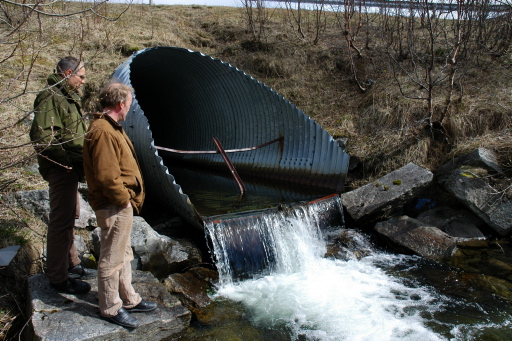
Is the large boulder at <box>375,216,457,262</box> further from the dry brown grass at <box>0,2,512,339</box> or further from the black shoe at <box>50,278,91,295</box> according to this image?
the black shoe at <box>50,278,91,295</box>

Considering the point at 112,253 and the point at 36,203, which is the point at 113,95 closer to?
the point at 112,253

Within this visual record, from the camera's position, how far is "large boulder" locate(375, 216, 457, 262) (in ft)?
17.8

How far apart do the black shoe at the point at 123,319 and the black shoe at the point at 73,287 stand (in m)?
Answer: 0.47

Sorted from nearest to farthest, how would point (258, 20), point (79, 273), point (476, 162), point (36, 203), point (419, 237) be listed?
1. point (79, 273)
2. point (36, 203)
3. point (419, 237)
4. point (476, 162)
5. point (258, 20)

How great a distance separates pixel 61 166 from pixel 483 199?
17.6 feet

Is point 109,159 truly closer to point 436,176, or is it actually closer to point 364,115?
point 436,176

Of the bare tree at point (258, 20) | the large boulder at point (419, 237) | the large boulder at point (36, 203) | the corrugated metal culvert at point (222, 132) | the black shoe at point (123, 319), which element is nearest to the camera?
the black shoe at point (123, 319)

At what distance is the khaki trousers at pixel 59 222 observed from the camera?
11.5ft

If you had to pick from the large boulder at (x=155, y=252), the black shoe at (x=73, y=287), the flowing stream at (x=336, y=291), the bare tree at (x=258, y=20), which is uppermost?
the bare tree at (x=258, y=20)

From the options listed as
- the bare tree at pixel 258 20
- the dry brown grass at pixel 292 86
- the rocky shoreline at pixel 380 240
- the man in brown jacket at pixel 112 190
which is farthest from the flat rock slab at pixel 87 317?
the bare tree at pixel 258 20

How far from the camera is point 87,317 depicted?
10.9 feet

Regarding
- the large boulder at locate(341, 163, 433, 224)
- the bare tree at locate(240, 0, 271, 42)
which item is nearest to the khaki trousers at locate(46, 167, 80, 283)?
the large boulder at locate(341, 163, 433, 224)

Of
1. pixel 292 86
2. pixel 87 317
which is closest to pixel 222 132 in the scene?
pixel 292 86

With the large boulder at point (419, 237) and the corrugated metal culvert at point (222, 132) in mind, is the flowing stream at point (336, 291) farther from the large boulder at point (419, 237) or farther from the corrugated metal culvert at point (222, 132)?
the corrugated metal culvert at point (222, 132)
